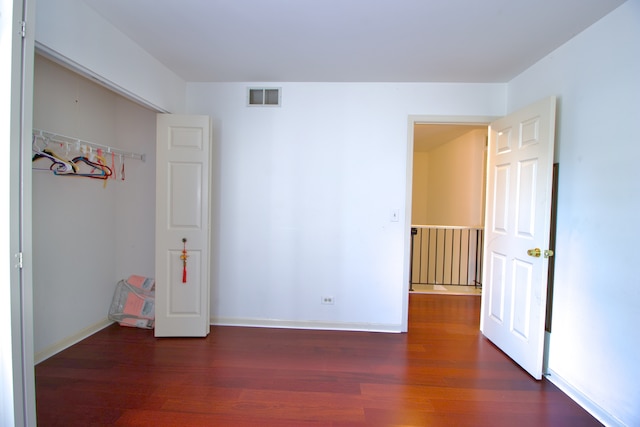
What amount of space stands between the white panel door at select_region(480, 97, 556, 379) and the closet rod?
3595 mm

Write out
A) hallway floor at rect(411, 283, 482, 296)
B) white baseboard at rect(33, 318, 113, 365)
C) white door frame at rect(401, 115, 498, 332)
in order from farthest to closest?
hallway floor at rect(411, 283, 482, 296), white door frame at rect(401, 115, 498, 332), white baseboard at rect(33, 318, 113, 365)

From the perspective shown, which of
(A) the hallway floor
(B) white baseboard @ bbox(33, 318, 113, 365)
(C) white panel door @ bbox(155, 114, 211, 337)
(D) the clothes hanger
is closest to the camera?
(D) the clothes hanger

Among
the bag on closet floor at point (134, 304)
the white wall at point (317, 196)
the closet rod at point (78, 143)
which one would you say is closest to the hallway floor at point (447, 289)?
the white wall at point (317, 196)

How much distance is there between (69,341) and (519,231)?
408 centimetres

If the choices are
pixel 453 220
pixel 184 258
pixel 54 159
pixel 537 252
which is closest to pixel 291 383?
pixel 184 258

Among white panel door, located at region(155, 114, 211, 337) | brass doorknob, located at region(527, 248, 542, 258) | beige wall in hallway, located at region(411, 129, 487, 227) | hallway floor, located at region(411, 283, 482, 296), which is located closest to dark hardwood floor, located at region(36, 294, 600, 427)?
white panel door, located at region(155, 114, 211, 337)

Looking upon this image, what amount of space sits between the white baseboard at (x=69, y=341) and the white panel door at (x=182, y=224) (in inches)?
26.1

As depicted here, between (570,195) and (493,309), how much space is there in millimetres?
1303

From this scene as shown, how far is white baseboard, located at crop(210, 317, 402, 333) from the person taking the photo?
3.10 meters

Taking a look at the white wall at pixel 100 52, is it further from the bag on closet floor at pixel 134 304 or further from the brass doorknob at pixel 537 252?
the brass doorknob at pixel 537 252

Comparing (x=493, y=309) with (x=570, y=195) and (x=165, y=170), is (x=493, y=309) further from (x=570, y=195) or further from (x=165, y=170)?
(x=165, y=170)

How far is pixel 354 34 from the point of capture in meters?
2.13

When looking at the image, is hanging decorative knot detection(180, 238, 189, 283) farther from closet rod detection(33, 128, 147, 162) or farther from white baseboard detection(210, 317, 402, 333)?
closet rod detection(33, 128, 147, 162)

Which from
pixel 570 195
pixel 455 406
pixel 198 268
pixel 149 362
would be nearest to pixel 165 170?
pixel 198 268
